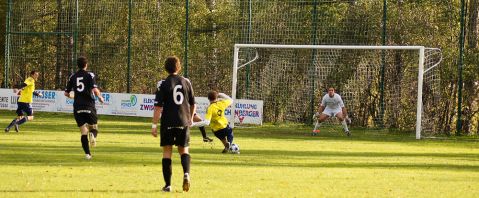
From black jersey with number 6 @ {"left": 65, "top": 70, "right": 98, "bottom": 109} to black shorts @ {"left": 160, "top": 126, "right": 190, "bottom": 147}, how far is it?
6.22 m

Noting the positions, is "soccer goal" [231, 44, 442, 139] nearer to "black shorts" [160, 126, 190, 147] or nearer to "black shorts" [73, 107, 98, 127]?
"black shorts" [73, 107, 98, 127]

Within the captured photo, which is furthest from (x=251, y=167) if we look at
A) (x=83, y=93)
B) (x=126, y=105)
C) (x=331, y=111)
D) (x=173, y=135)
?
(x=126, y=105)

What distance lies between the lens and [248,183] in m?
15.9

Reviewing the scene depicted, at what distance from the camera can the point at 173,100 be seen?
14297 mm

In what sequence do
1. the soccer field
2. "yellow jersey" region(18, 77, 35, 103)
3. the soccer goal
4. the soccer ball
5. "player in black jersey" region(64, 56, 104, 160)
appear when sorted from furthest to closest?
the soccer goal
"yellow jersey" region(18, 77, 35, 103)
the soccer ball
"player in black jersey" region(64, 56, 104, 160)
the soccer field

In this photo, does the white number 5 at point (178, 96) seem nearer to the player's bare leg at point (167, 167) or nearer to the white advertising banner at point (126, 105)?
the player's bare leg at point (167, 167)

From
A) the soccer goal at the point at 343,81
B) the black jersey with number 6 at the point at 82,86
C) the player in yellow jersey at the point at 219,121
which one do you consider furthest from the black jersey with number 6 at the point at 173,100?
the soccer goal at the point at 343,81

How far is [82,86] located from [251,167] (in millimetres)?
3671

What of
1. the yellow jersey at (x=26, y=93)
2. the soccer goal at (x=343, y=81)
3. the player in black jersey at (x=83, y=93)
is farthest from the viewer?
the soccer goal at (x=343, y=81)

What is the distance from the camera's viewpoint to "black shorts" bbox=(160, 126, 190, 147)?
1434 centimetres

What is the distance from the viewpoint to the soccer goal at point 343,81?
116ft

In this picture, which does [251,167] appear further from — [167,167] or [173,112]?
[173,112]

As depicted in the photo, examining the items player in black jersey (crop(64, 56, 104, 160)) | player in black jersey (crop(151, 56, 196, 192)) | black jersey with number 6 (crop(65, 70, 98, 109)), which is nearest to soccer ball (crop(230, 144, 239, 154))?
player in black jersey (crop(64, 56, 104, 160))

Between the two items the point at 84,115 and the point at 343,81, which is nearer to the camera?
the point at 84,115
